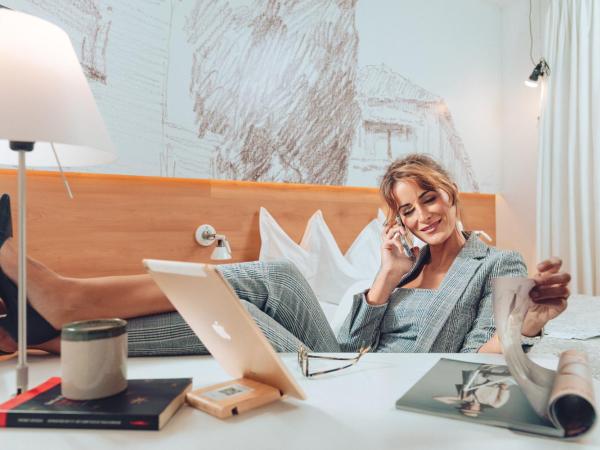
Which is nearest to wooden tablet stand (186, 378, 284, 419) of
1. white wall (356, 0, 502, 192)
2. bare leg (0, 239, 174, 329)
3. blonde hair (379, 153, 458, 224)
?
bare leg (0, 239, 174, 329)

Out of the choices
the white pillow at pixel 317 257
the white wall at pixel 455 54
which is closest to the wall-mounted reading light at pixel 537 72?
the white wall at pixel 455 54

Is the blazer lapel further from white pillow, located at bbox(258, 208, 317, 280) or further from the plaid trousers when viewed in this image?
white pillow, located at bbox(258, 208, 317, 280)

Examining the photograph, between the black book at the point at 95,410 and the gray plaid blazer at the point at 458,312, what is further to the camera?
the gray plaid blazer at the point at 458,312

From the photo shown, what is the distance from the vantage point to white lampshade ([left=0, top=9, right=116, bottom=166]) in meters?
0.74

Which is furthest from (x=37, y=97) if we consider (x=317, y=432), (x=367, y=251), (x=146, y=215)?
(x=367, y=251)

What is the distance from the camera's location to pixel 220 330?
73 cm

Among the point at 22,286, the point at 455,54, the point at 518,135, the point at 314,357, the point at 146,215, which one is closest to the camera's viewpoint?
the point at 22,286

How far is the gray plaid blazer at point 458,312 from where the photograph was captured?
4.46 feet

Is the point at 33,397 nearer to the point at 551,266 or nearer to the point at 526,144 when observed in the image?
the point at 551,266

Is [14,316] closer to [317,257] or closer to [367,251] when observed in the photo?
[317,257]

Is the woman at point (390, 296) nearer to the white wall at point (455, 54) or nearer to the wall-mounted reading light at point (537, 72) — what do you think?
the white wall at point (455, 54)

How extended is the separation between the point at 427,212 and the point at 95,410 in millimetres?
→ 1264

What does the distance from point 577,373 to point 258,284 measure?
0.73 meters

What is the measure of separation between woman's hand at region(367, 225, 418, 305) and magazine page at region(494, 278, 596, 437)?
0.81 m
